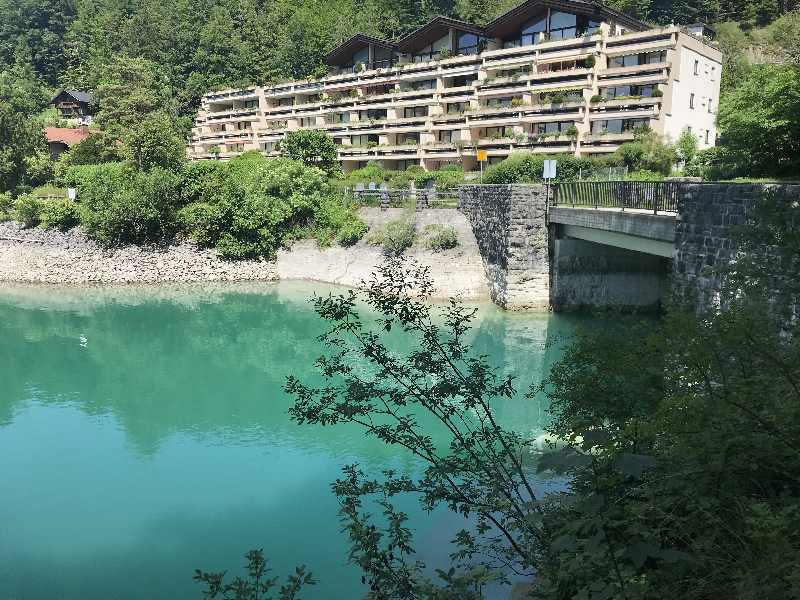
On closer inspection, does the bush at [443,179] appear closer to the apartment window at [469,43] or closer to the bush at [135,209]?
the apartment window at [469,43]

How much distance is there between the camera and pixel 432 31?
4988 cm

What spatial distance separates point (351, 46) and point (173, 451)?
153ft

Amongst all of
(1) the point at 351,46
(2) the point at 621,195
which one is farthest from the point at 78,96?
(2) the point at 621,195

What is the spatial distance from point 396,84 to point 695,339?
4810 centimetres

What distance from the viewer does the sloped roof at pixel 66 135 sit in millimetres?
64819

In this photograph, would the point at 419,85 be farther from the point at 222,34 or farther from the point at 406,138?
the point at 222,34

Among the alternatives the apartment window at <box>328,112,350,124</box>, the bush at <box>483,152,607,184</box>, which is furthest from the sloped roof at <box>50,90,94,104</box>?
the bush at <box>483,152,607,184</box>

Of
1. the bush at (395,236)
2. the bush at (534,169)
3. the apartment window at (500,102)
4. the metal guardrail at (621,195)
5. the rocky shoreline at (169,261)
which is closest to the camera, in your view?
the metal guardrail at (621,195)

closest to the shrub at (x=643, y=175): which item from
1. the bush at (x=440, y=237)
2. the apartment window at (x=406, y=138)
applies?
the bush at (x=440, y=237)

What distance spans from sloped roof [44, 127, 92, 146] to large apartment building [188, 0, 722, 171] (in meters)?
21.3

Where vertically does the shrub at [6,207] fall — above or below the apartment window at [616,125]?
below

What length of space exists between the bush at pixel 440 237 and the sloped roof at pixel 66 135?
47.5 metres

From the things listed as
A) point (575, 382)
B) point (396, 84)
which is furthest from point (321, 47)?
point (575, 382)

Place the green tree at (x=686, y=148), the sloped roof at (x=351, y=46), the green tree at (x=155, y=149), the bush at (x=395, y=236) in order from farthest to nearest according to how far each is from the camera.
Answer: the sloped roof at (x=351, y=46) → the green tree at (x=155, y=149) → the green tree at (x=686, y=148) → the bush at (x=395, y=236)
